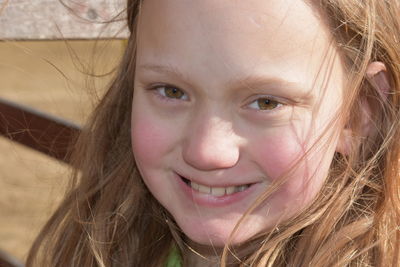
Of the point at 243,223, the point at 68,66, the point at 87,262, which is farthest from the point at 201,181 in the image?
the point at 68,66

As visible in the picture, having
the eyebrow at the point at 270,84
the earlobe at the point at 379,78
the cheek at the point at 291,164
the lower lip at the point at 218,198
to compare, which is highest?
the earlobe at the point at 379,78

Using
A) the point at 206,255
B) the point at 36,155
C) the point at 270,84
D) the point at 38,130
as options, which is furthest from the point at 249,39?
the point at 36,155

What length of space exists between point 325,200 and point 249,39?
0.38 m

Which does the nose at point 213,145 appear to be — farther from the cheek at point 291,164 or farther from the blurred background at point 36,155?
the blurred background at point 36,155

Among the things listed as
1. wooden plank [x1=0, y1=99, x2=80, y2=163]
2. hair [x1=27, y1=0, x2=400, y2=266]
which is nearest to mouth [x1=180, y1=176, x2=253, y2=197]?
hair [x1=27, y1=0, x2=400, y2=266]

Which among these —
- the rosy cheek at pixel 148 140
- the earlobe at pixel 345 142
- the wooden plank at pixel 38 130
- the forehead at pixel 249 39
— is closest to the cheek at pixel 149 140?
the rosy cheek at pixel 148 140

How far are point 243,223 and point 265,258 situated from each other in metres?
0.11

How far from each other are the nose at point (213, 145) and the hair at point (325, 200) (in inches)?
7.3

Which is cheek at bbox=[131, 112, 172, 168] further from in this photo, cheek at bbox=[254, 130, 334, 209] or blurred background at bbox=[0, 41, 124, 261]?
blurred background at bbox=[0, 41, 124, 261]

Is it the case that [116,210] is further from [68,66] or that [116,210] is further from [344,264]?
[68,66]

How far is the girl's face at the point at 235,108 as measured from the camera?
1.34 meters

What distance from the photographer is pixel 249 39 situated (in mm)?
1330

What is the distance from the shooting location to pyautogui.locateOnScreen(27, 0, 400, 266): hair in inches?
57.3

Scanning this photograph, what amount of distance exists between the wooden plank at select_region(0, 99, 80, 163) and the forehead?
2.32 ft
